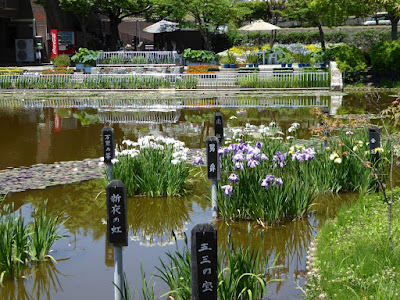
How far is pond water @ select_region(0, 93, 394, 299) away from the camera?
6594 mm

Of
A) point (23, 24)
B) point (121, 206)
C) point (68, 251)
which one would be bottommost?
point (68, 251)

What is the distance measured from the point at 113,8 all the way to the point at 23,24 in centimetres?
687

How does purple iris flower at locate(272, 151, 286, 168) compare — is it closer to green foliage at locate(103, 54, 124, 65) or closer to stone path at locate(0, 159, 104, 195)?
stone path at locate(0, 159, 104, 195)

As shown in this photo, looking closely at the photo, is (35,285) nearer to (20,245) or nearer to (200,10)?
(20,245)

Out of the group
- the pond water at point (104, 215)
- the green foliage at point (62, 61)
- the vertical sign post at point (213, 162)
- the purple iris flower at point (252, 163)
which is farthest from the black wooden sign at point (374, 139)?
the green foliage at point (62, 61)

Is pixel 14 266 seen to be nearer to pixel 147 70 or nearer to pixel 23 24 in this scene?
pixel 147 70

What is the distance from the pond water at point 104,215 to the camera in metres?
6.59

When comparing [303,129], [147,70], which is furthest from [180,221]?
[147,70]

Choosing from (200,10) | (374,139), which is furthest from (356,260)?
(200,10)

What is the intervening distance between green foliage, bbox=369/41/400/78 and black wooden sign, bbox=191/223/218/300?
1061 inches

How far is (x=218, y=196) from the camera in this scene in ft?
27.4

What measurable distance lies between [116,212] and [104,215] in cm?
383

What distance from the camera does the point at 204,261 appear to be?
14.4ft

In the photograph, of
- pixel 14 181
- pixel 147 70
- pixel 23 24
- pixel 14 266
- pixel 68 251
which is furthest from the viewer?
pixel 23 24
